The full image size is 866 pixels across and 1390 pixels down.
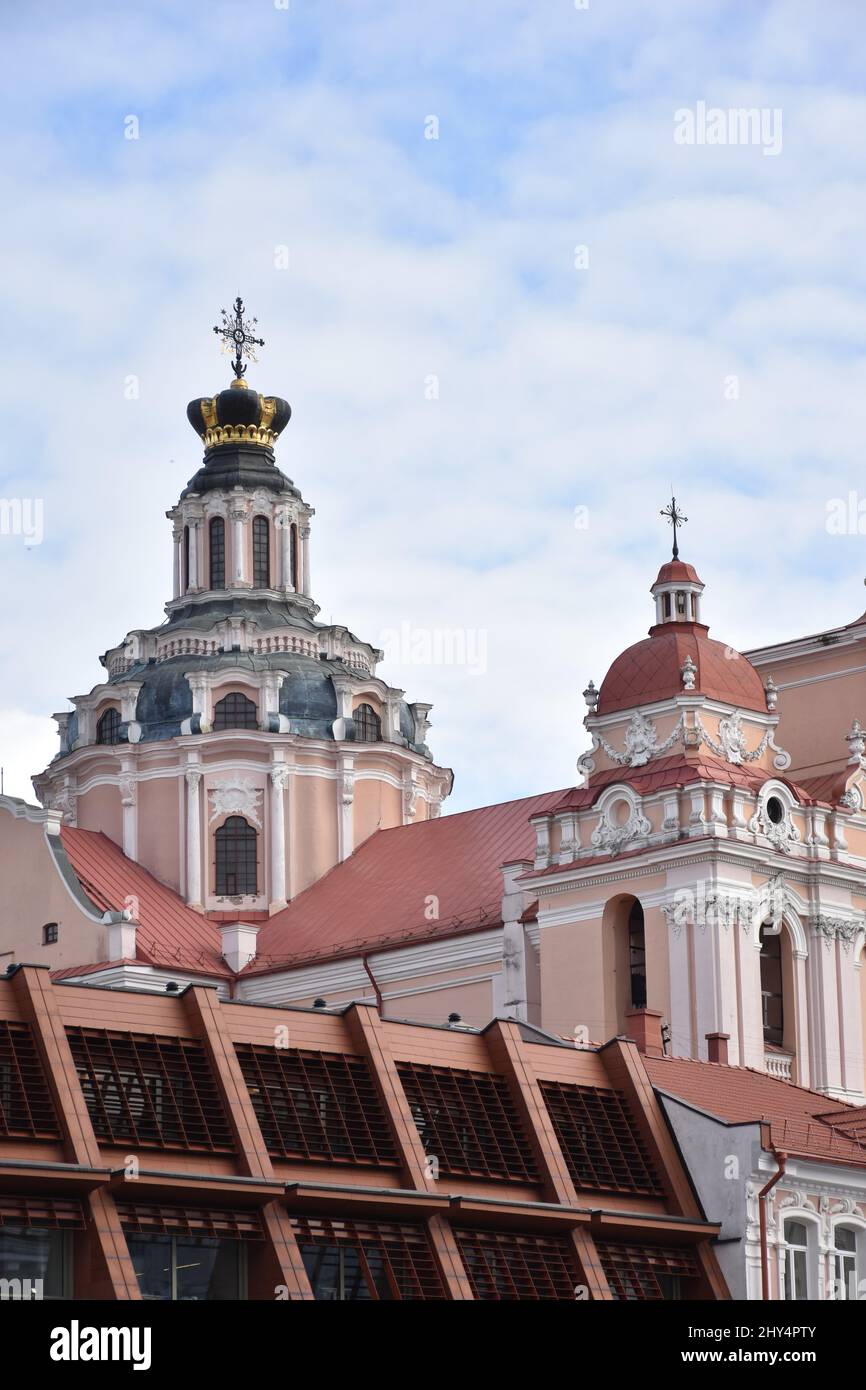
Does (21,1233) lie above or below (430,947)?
below

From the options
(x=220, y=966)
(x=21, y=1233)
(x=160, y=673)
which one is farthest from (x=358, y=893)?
(x=21, y=1233)

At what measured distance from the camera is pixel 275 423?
8806 cm

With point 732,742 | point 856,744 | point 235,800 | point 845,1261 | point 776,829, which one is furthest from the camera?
point 235,800

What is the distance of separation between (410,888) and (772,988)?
12510 millimetres

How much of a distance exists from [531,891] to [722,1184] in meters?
19.5

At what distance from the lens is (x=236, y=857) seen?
8088 cm

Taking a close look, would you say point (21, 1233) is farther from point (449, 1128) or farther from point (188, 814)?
point (188, 814)

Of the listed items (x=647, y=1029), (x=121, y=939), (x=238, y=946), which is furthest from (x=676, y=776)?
(x=121, y=939)

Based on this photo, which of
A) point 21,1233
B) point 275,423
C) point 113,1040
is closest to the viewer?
point 21,1233

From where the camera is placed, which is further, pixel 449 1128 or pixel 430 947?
pixel 430 947

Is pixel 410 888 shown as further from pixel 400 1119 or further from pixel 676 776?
pixel 400 1119
